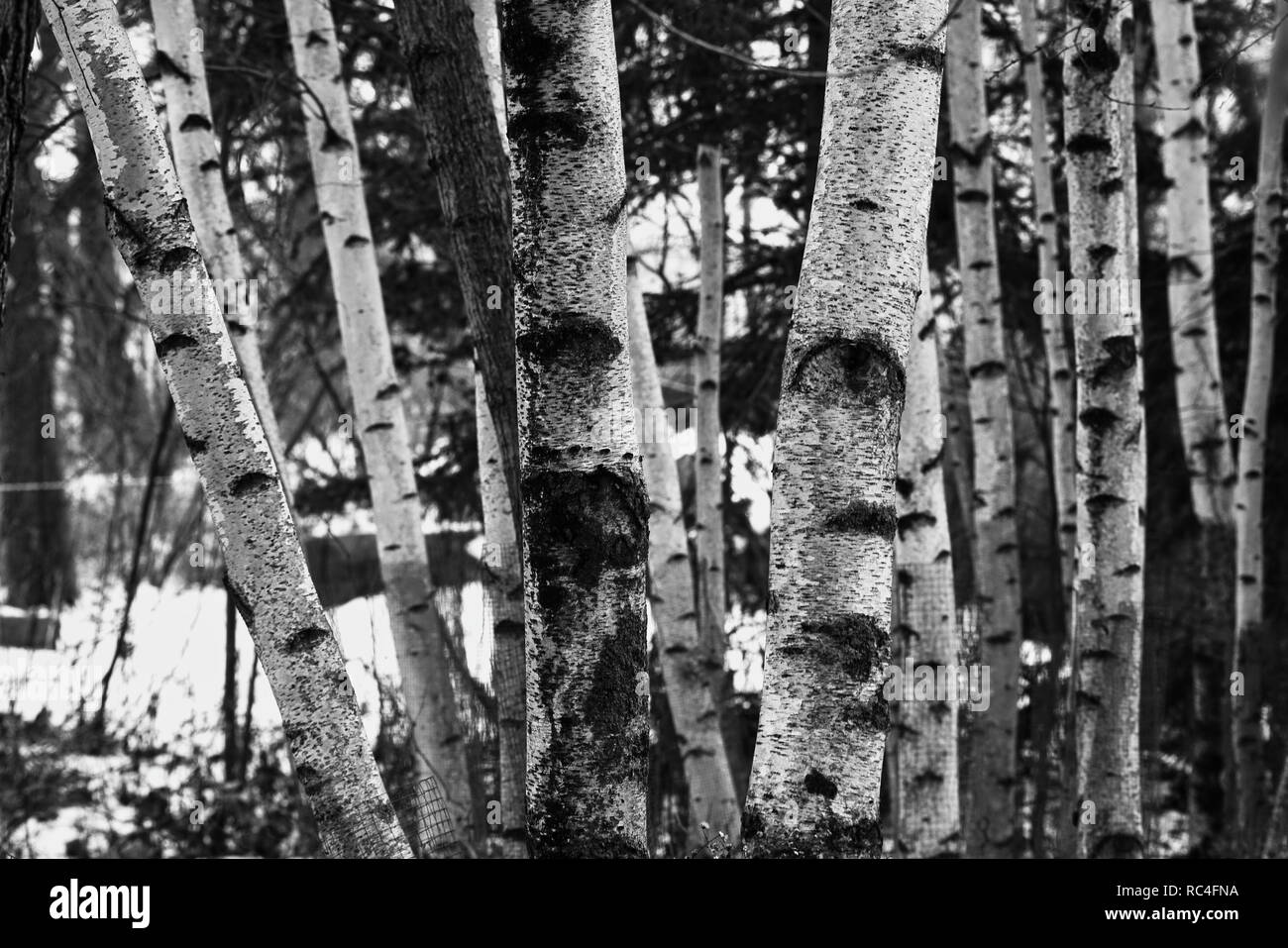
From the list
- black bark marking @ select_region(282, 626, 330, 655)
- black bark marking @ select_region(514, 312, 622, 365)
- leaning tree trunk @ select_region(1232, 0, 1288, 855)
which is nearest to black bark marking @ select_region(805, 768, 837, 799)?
black bark marking @ select_region(514, 312, 622, 365)

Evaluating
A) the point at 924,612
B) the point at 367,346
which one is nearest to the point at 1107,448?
the point at 924,612

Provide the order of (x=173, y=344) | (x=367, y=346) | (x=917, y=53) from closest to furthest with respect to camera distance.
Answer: (x=917, y=53) < (x=173, y=344) < (x=367, y=346)

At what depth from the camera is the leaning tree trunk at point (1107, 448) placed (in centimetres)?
337

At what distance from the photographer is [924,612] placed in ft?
11.9

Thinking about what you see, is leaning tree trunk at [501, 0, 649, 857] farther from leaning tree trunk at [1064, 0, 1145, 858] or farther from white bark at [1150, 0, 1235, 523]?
white bark at [1150, 0, 1235, 523]

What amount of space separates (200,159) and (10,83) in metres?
2.43

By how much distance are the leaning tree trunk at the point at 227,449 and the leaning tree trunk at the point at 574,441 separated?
640 mm

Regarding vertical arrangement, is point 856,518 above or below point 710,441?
below

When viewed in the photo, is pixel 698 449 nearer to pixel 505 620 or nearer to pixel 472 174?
pixel 505 620

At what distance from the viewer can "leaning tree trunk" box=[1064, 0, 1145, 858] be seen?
3.37 meters

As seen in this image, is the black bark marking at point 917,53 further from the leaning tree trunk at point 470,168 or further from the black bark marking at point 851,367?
the leaning tree trunk at point 470,168

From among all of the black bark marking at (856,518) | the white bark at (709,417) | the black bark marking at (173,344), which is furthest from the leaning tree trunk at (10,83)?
the white bark at (709,417)
